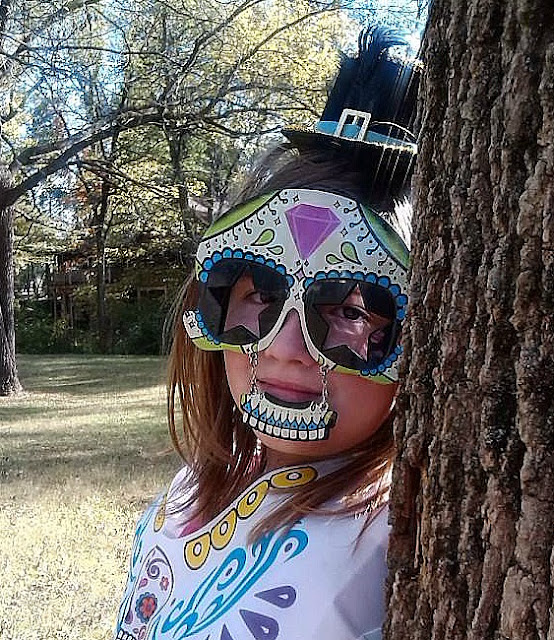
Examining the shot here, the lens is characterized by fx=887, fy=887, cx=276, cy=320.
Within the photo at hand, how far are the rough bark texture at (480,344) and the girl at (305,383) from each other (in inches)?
6.3

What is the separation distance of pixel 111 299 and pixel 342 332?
26031 mm

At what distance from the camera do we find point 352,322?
1.44 m

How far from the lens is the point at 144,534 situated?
172 cm

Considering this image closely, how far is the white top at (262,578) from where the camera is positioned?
1258 mm

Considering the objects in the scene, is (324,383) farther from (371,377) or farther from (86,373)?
(86,373)

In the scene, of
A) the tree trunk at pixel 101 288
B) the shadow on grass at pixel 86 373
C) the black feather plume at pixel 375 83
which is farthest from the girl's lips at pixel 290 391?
the tree trunk at pixel 101 288

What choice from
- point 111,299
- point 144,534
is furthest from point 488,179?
point 111,299

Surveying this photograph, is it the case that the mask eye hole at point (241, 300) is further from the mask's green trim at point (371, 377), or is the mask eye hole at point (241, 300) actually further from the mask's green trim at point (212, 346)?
the mask's green trim at point (371, 377)

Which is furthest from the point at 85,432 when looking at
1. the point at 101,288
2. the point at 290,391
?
the point at 101,288

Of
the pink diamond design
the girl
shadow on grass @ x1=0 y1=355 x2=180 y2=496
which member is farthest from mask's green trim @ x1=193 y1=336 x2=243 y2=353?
shadow on grass @ x1=0 y1=355 x2=180 y2=496

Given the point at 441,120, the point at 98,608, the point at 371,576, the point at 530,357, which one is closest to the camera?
the point at 530,357

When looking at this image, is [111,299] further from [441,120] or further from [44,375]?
[441,120]

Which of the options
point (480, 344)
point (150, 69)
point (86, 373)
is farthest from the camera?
point (86, 373)

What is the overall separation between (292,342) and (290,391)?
82 mm
